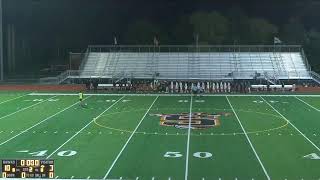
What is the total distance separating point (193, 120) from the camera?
68.9ft

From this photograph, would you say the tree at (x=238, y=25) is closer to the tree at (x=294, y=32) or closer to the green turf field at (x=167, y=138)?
the tree at (x=294, y=32)

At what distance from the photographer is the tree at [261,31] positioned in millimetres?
45094

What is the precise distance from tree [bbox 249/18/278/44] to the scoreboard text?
36.8 metres

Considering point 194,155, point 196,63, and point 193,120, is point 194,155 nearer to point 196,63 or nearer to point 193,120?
point 193,120

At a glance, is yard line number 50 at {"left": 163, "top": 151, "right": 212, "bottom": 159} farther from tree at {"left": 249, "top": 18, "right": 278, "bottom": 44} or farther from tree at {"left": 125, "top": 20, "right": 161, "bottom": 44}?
tree at {"left": 125, "top": 20, "right": 161, "bottom": 44}

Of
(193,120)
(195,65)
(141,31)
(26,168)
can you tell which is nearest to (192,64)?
(195,65)

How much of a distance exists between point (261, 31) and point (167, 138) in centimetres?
2969

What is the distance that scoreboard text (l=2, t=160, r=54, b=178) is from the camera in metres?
9.83

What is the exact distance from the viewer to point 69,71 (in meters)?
40.6

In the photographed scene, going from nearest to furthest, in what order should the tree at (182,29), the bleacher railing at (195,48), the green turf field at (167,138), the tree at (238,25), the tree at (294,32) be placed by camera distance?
the green turf field at (167,138) → the bleacher railing at (195,48) → the tree at (294,32) → the tree at (238,25) → the tree at (182,29)

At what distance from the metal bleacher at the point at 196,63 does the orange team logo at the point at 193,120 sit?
16.5 metres

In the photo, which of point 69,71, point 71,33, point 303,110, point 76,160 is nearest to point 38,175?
point 76,160
